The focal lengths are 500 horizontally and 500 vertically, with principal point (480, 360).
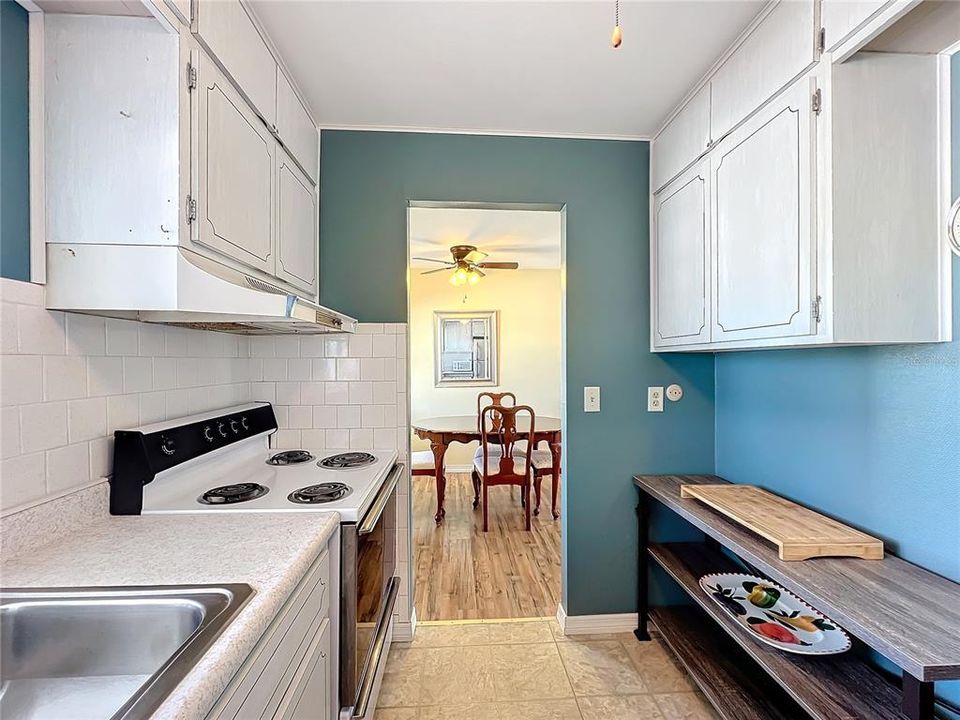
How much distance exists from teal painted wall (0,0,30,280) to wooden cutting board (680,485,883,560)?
1.95 m

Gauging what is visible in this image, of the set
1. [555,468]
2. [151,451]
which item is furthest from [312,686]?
[555,468]

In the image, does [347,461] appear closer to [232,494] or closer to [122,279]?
[232,494]

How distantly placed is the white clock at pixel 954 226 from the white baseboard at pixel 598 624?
191 cm

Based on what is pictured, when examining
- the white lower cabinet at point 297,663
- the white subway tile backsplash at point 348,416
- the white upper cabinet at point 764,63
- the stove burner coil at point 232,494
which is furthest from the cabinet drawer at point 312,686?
the white upper cabinet at point 764,63

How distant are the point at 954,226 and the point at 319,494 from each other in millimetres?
1806

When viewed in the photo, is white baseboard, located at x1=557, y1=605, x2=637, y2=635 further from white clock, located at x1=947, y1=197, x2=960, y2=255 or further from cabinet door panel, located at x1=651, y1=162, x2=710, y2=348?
white clock, located at x1=947, y1=197, x2=960, y2=255

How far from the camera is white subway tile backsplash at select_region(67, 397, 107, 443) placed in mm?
1185

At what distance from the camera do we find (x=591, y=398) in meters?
2.33

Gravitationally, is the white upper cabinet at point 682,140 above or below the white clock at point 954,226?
above

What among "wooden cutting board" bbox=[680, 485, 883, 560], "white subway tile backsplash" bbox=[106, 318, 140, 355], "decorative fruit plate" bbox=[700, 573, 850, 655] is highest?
"white subway tile backsplash" bbox=[106, 318, 140, 355]

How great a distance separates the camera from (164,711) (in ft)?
1.97

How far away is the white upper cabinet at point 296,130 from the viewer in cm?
175

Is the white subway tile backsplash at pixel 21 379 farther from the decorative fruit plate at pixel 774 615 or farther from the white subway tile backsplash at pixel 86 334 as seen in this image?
the decorative fruit plate at pixel 774 615

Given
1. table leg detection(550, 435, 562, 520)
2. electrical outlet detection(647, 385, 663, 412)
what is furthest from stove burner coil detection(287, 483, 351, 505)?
table leg detection(550, 435, 562, 520)
